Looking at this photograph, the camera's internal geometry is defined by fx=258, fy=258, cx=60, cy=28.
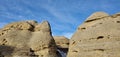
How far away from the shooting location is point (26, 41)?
36062 mm

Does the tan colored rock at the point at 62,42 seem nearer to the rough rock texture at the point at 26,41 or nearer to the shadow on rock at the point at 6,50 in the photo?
the rough rock texture at the point at 26,41

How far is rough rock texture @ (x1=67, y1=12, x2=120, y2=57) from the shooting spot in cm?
2162

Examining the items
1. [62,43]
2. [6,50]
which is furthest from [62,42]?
[6,50]

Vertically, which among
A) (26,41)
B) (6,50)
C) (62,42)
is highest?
(62,42)

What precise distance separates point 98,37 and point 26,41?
1501cm

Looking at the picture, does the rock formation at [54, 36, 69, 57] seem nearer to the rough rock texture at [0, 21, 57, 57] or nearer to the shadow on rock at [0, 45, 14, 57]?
the rough rock texture at [0, 21, 57, 57]

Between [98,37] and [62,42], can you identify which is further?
[62,42]

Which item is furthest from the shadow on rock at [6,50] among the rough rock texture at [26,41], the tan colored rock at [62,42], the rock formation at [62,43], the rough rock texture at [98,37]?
the tan colored rock at [62,42]

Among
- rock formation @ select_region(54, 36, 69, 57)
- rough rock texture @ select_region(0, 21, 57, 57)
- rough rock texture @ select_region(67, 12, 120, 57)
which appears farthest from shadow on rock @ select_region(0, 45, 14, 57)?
rock formation @ select_region(54, 36, 69, 57)

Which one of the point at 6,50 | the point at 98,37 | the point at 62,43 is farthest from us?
the point at 62,43

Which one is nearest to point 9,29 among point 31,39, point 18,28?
point 18,28

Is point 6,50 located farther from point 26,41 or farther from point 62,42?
point 62,42

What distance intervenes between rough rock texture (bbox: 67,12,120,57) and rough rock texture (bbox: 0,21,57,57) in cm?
873

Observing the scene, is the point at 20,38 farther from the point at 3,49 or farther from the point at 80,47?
the point at 80,47
